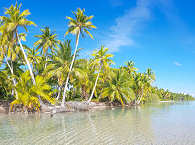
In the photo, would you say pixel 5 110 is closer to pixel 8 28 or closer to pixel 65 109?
pixel 65 109

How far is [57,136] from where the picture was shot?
8.76 m

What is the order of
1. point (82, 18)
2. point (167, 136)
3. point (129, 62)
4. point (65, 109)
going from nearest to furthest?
1. point (167, 136)
2. point (65, 109)
3. point (82, 18)
4. point (129, 62)

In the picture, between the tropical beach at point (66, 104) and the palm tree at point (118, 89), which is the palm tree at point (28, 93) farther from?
the palm tree at point (118, 89)

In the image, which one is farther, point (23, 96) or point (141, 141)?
point (23, 96)

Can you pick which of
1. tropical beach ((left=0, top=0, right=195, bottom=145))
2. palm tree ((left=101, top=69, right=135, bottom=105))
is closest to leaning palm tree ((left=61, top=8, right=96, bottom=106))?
tropical beach ((left=0, top=0, right=195, bottom=145))

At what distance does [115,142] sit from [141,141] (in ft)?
3.79

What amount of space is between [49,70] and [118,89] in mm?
14666

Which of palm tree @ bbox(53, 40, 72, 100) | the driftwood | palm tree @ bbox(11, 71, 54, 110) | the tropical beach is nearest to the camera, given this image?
the tropical beach

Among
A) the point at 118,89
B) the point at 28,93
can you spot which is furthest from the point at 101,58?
the point at 28,93

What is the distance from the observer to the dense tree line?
19656 millimetres

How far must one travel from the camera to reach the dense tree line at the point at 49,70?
19656mm

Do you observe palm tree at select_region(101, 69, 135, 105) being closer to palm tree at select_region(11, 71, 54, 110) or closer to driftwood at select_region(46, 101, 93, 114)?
driftwood at select_region(46, 101, 93, 114)

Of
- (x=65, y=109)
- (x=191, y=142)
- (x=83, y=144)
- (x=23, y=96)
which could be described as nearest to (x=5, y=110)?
(x=23, y=96)

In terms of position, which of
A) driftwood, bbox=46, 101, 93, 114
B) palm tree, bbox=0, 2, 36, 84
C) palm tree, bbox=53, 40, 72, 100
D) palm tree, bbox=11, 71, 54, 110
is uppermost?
palm tree, bbox=0, 2, 36, 84
